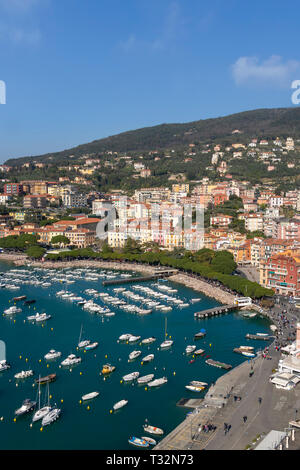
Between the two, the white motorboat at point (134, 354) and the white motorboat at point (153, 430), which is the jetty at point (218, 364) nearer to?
the white motorboat at point (134, 354)

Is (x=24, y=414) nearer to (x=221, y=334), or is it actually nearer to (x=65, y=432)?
(x=65, y=432)

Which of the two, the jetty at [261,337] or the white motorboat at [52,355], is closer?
the white motorboat at [52,355]

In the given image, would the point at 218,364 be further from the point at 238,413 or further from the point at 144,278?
the point at 144,278

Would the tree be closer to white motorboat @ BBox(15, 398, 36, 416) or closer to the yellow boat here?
the yellow boat

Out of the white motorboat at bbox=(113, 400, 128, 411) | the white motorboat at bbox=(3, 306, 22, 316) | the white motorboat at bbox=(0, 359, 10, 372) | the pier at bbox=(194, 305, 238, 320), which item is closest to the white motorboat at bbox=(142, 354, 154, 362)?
the white motorboat at bbox=(113, 400, 128, 411)

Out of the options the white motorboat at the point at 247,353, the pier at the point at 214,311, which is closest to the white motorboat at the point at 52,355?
the white motorboat at the point at 247,353

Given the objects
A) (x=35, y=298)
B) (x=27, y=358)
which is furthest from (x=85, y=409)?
(x=35, y=298)
